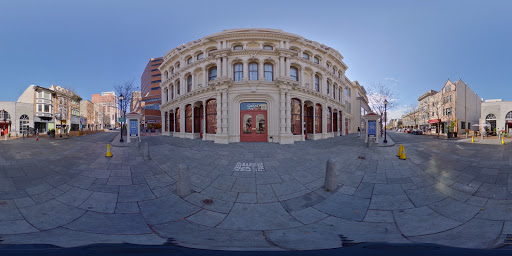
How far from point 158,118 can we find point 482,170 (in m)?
50.1

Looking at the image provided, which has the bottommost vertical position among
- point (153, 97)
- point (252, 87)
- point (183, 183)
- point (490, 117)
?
point (183, 183)

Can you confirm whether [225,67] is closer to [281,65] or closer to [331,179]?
[281,65]

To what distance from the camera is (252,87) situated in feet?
51.8

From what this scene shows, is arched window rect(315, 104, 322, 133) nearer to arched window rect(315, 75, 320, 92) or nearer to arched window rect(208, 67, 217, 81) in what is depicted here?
arched window rect(315, 75, 320, 92)

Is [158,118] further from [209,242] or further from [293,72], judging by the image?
[209,242]

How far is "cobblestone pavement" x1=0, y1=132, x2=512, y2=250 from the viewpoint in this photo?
3.73m

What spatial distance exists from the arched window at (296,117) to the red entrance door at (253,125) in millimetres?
2804

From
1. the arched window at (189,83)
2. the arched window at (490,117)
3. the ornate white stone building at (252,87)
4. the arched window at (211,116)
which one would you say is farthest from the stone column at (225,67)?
the arched window at (490,117)

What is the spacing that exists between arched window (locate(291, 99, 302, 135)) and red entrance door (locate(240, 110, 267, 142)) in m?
2.80

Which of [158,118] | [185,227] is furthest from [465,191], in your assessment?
[158,118]

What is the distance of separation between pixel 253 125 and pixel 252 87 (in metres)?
3.07

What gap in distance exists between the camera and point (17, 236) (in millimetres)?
3637

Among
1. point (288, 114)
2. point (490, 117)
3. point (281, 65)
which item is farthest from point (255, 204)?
point (490, 117)

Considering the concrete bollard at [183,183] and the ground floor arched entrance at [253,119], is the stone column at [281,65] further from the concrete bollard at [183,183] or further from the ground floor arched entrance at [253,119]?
the concrete bollard at [183,183]
